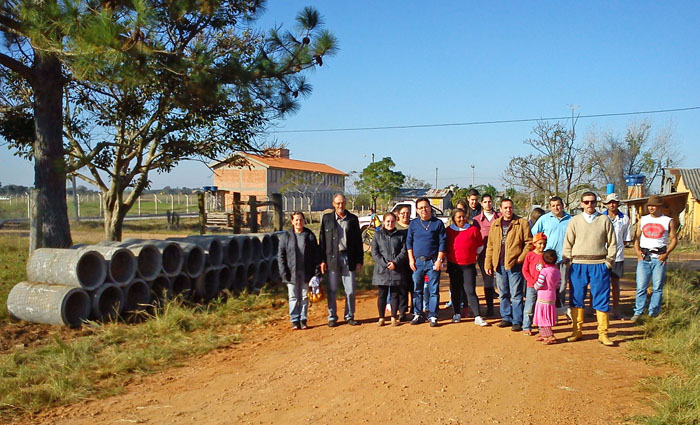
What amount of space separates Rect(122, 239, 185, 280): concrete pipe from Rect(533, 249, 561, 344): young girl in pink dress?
205 inches

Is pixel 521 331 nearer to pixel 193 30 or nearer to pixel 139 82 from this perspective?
pixel 139 82

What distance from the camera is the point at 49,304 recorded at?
290 inches

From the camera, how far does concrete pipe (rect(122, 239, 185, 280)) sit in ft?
28.9

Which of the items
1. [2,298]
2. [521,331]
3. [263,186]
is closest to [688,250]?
[521,331]

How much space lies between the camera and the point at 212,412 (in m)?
4.66

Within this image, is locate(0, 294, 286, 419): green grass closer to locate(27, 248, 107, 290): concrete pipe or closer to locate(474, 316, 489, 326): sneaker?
locate(27, 248, 107, 290): concrete pipe

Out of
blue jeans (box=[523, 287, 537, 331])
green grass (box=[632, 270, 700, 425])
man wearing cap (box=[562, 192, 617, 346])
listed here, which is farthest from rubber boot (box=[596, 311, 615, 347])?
blue jeans (box=[523, 287, 537, 331])

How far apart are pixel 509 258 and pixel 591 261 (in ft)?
3.00

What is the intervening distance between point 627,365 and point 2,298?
26.9 ft

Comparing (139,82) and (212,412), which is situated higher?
(139,82)

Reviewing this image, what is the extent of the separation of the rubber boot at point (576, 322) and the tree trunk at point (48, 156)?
7.59 meters

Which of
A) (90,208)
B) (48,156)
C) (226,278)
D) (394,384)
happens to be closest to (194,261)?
(226,278)

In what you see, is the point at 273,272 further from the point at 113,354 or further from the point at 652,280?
the point at 652,280

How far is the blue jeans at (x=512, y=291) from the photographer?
7113 millimetres
